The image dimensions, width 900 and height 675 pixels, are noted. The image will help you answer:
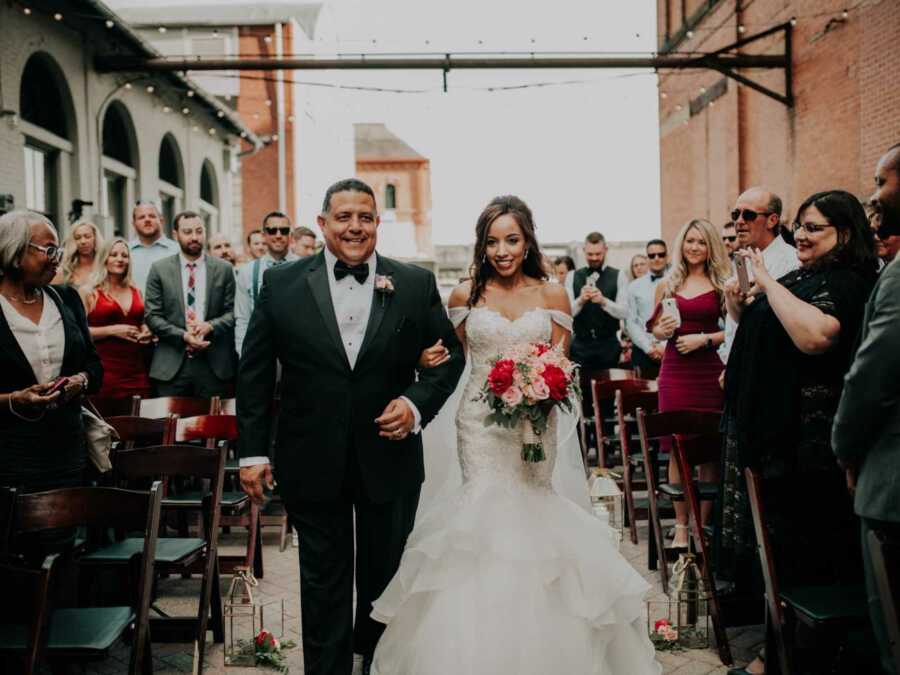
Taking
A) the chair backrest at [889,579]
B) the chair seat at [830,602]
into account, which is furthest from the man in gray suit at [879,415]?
the chair seat at [830,602]

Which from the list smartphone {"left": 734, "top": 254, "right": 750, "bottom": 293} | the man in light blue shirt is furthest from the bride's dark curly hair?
the man in light blue shirt

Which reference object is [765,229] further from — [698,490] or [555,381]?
[555,381]

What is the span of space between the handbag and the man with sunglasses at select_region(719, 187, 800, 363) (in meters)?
3.57

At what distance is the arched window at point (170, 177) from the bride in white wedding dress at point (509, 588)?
1689 centimetres

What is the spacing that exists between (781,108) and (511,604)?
A: 15.5 meters

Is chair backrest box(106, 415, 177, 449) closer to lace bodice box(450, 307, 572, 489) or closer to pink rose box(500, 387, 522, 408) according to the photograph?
lace bodice box(450, 307, 572, 489)

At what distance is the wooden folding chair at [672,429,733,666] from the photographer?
15.7ft

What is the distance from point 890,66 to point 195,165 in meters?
14.6

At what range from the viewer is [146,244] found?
9.14 meters

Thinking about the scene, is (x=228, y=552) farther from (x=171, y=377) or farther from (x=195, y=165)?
(x=195, y=165)

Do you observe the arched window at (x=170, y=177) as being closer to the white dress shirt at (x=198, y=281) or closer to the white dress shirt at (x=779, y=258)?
the white dress shirt at (x=198, y=281)

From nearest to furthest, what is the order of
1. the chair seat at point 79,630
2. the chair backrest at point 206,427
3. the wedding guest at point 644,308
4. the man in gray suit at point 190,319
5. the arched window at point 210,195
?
the chair seat at point 79,630 < the chair backrest at point 206,427 < the man in gray suit at point 190,319 < the wedding guest at point 644,308 < the arched window at point 210,195

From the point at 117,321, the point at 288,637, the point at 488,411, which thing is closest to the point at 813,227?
the point at 488,411

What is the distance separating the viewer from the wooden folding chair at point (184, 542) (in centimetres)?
478
